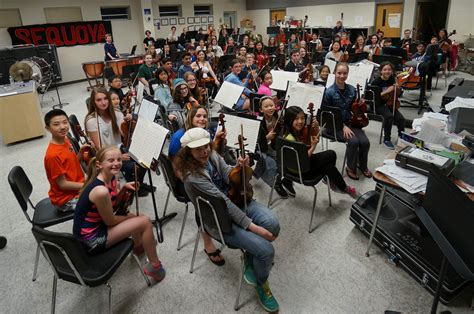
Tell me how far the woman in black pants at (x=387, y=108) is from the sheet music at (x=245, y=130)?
2621 millimetres

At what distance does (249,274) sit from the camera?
2412mm

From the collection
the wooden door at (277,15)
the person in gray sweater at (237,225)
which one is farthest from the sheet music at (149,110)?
the wooden door at (277,15)

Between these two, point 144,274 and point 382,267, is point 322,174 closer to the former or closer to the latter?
point 382,267

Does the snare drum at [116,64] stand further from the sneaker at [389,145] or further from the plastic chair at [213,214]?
the plastic chair at [213,214]

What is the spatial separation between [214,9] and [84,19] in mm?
6356

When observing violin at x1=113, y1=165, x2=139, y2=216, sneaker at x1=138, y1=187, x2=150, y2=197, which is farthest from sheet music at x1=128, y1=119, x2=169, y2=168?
sneaker at x1=138, y1=187, x2=150, y2=197

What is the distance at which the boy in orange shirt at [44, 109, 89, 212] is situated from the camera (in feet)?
8.71

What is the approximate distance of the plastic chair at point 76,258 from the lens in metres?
1.84

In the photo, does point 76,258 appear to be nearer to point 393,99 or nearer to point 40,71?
point 393,99

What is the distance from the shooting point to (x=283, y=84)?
542 centimetres

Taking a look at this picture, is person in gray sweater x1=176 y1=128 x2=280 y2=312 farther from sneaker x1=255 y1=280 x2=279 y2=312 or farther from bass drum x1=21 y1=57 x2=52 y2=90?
bass drum x1=21 y1=57 x2=52 y2=90

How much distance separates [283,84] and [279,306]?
3.85m

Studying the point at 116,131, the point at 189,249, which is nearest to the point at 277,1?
the point at 116,131

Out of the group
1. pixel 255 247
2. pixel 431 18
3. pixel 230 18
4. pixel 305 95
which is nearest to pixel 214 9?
pixel 230 18
